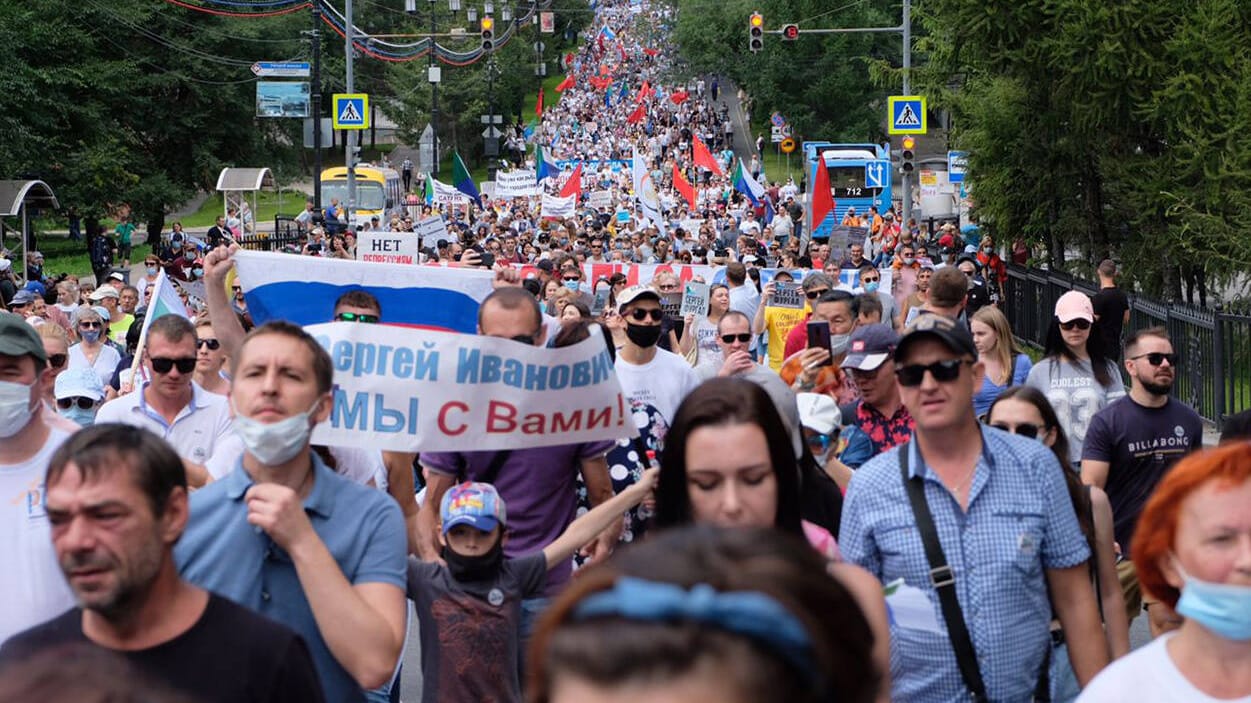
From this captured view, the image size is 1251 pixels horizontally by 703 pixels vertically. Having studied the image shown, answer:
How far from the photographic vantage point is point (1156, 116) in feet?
75.1

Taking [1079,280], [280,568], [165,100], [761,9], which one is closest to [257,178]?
[165,100]

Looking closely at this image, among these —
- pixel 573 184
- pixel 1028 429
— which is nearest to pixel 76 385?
pixel 1028 429

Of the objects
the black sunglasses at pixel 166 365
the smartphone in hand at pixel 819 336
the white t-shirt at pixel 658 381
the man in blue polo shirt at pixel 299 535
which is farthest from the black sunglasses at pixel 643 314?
the man in blue polo shirt at pixel 299 535

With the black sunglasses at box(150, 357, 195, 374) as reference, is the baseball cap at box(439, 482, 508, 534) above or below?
below

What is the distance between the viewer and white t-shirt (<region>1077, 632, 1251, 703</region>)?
342 cm

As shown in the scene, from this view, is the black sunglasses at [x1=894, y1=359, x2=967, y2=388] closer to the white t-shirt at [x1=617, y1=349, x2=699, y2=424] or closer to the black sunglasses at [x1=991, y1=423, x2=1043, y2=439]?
the black sunglasses at [x1=991, y1=423, x2=1043, y2=439]

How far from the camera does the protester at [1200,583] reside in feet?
11.3

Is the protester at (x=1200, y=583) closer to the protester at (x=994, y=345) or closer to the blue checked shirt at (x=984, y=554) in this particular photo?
the blue checked shirt at (x=984, y=554)

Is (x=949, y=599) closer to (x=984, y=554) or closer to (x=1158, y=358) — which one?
(x=984, y=554)

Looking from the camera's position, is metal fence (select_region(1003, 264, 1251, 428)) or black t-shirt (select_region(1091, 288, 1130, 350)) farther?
metal fence (select_region(1003, 264, 1251, 428))

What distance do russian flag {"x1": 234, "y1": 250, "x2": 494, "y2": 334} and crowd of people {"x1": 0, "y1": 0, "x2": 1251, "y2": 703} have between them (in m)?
0.40

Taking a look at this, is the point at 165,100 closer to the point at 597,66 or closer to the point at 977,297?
the point at 977,297

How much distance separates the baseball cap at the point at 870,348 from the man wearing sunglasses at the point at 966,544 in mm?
2083

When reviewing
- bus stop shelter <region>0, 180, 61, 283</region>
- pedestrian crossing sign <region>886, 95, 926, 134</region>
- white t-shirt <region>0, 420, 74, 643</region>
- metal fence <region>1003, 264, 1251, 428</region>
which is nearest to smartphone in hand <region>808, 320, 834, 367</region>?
white t-shirt <region>0, 420, 74, 643</region>
